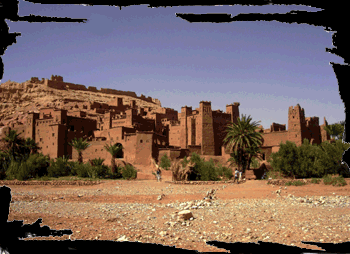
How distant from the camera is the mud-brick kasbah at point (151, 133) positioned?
137 ft

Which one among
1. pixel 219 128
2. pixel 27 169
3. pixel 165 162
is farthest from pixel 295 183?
pixel 219 128

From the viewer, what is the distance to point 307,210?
40.8ft

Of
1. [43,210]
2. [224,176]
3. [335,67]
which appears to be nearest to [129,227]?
[43,210]

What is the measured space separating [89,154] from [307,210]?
3903 centimetres

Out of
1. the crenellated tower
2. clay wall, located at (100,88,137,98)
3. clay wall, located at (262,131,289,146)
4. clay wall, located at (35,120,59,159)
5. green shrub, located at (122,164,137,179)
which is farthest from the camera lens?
Result: clay wall, located at (100,88,137,98)

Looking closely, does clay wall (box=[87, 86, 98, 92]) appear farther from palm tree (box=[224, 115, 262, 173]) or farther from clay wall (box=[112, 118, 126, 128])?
palm tree (box=[224, 115, 262, 173])

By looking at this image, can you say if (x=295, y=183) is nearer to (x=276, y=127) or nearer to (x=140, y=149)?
(x=140, y=149)

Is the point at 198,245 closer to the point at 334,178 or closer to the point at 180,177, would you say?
the point at 334,178

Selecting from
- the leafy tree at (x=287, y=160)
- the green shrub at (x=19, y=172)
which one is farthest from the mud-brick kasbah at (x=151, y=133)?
the leafy tree at (x=287, y=160)

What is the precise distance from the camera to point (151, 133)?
4084 centimetres

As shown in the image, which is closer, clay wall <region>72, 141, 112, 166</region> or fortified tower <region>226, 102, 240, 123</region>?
clay wall <region>72, 141, 112, 166</region>

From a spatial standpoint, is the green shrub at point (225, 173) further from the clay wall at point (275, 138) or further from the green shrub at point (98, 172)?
the clay wall at point (275, 138)

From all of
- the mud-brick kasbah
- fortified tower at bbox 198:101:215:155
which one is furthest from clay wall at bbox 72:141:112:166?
fortified tower at bbox 198:101:215:155

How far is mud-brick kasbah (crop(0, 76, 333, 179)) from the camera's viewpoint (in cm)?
4169
